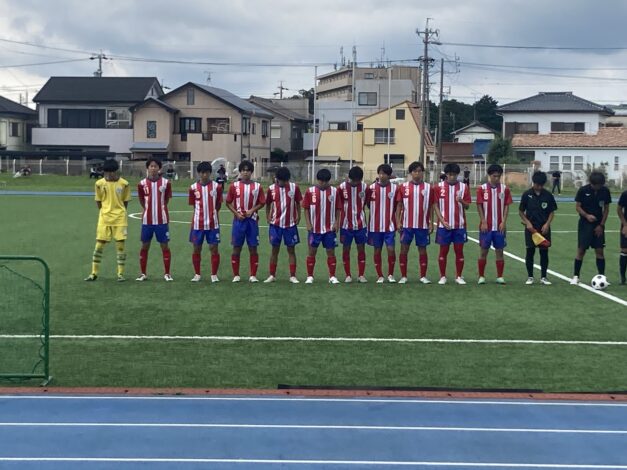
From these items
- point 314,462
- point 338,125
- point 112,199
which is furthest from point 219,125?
point 314,462

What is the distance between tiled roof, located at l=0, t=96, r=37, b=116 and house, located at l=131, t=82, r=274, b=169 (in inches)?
455

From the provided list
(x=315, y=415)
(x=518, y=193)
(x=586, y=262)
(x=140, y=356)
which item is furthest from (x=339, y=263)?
(x=518, y=193)

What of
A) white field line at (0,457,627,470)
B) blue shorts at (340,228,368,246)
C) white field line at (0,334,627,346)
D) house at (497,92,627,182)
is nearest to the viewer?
white field line at (0,457,627,470)

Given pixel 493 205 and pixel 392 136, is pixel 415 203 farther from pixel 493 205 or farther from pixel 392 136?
pixel 392 136

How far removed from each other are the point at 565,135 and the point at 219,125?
26.0 metres

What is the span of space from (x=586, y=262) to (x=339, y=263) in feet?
15.5

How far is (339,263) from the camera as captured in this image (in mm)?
16562

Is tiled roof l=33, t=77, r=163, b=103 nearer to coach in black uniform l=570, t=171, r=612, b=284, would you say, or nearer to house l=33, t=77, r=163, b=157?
house l=33, t=77, r=163, b=157

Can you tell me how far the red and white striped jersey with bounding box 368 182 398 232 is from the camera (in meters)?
13.6

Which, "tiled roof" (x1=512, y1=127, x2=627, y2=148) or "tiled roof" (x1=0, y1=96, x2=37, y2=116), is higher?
"tiled roof" (x1=0, y1=96, x2=37, y2=116)

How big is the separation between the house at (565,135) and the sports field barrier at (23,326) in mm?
50286

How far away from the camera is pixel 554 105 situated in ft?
235

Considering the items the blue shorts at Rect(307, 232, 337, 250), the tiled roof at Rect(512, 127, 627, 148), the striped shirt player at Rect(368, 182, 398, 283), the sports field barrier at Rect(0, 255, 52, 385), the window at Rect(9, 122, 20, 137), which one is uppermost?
the window at Rect(9, 122, 20, 137)

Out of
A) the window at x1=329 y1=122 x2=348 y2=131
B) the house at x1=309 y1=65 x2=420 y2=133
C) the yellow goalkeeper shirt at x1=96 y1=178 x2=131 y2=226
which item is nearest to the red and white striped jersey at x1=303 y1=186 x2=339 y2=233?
the yellow goalkeeper shirt at x1=96 y1=178 x2=131 y2=226
